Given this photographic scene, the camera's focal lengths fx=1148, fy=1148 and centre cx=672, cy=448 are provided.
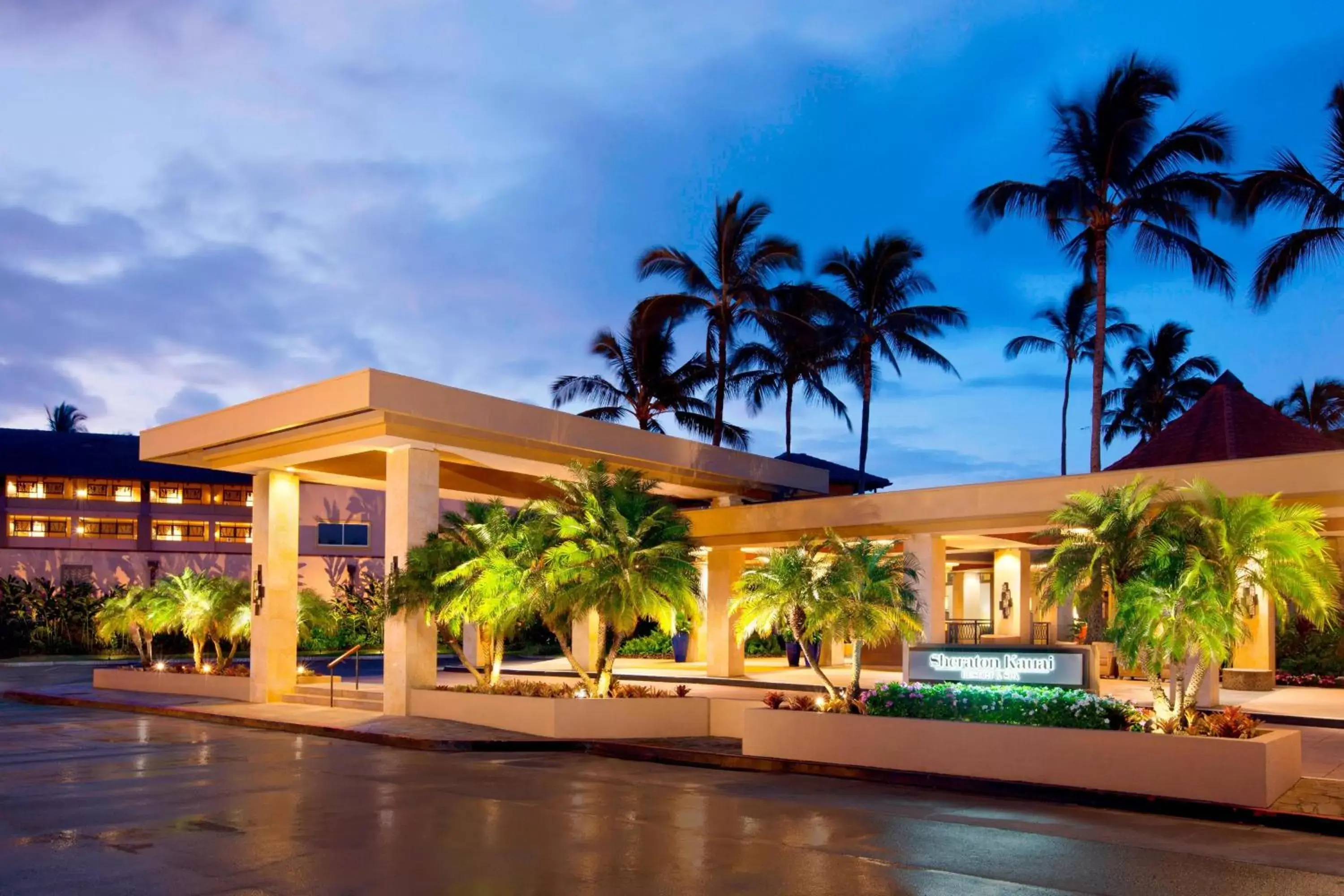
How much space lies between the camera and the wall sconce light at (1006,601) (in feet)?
106

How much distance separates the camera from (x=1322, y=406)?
182ft

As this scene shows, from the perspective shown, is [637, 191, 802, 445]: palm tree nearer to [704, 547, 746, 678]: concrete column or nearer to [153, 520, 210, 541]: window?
[704, 547, 746, 678]: concrete column

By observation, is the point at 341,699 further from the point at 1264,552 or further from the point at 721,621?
the point at 1264,552

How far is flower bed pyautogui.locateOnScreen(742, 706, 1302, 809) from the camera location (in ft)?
37.5

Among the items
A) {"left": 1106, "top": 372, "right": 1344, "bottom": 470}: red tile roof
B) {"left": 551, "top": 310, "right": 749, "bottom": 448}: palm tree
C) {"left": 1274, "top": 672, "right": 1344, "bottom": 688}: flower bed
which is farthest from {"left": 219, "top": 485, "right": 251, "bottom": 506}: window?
{"left": 1274, "top": 672, "right": 1344, "bottom": 688}: flower bed

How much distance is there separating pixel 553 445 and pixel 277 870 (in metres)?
14.1

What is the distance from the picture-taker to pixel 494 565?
60.4 feet

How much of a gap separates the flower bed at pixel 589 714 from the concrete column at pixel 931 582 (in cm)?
711

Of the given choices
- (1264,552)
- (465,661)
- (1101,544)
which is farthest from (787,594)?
(465,661)

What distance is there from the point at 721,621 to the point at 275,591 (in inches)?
408

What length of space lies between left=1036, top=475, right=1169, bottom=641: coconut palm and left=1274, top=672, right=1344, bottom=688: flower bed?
12.9 metres

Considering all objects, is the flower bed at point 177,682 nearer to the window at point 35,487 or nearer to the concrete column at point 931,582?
the concrete column at point 931,582

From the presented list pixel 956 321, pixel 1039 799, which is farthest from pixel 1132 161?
pixel 1039 799

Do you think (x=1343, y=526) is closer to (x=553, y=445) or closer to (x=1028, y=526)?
(x=1028, y=526)
